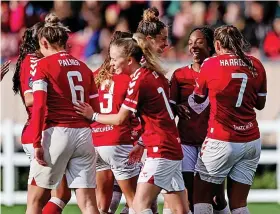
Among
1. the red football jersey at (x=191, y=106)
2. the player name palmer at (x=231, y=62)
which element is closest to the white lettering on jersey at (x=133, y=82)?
the player name palmer at (x=231, y=62)

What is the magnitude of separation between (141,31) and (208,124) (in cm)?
119

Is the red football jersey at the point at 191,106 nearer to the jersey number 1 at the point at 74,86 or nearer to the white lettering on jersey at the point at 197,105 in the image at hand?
the white lettering on jersey at the point at 197,105

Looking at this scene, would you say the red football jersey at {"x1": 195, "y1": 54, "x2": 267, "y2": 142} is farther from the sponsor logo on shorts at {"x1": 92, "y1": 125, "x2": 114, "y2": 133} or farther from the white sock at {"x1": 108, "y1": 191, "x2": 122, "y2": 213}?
the white sock at {"x1": 108, "y1": 191, "x2": 122, "y2": 213}

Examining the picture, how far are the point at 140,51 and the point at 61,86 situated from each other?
82cm

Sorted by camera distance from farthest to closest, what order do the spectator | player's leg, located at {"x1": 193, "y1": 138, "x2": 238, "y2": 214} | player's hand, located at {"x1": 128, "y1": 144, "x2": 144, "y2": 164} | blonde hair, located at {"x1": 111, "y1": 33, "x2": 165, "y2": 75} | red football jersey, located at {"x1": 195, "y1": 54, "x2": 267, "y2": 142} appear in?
the spectator → player's leg, located at {"x1": 193, "y1": 138, "x2": 238, "y2": 214} → red football jersey, located at {"x1": 195, "y1": 54, "x2": 267, "y2": 142} → player's hand, located at {"x1": 128, "y1": 144, "x2": 144, "y2": 164} → blonde hair, located at {"x1": 111, "y1": 33, "x2": 165, "y2": 75}

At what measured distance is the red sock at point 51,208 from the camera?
1047 centimetres

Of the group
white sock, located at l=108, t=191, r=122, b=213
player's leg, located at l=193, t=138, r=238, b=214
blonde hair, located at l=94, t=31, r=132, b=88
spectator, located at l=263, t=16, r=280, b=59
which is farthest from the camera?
spectator, located at l=263, t=16, r=280, b=59

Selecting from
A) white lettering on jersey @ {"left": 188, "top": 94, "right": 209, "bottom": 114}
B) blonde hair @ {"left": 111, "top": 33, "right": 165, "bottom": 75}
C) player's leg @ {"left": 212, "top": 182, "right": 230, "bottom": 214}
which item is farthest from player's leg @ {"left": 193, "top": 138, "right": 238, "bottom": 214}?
blonde hair @ {"left": 111, "top": 33, "right": 165, "bottom": 75}

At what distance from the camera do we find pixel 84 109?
9891mm

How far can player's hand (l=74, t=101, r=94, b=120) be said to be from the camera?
9883 millimetres

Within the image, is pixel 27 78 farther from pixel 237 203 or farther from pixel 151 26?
pixel 237 203

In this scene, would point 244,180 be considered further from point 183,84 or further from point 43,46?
point 43,46

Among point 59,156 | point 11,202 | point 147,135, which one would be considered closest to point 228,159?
point 147,135

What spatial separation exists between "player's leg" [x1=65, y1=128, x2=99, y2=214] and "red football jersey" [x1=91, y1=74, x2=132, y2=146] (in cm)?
103
